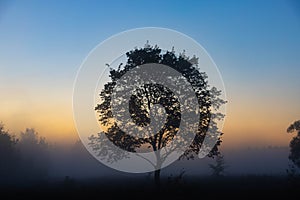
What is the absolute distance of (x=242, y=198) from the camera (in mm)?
25000

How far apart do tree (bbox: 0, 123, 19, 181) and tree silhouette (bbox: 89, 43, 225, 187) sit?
71627mm

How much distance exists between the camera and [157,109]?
3147cm

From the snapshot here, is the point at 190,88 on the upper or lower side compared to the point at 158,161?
upper

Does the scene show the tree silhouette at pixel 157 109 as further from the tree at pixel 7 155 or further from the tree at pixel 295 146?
the tree at pixel 7 155

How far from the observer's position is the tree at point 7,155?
9425 centimetres

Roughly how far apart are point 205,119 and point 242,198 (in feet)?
31.2

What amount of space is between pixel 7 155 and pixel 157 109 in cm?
7801

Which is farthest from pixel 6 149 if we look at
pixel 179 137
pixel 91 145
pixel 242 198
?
pixel 242 198

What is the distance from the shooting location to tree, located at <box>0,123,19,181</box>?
9425cm

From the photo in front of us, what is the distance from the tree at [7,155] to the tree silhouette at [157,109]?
71.6 meters

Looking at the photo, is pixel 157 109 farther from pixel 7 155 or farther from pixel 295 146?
pixel 7 155

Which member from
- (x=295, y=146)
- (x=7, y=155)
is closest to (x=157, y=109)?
(x=295, y=146)

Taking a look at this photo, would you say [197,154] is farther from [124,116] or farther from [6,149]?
[6,149]

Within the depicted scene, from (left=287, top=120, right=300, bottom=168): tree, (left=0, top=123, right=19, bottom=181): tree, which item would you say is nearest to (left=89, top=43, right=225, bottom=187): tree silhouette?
(left=287, top=120, right=300, bottom=168): tree
